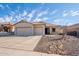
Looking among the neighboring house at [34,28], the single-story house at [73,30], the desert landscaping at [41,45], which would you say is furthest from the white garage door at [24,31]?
the single-story house at [73,30]

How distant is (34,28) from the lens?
21.6 feet

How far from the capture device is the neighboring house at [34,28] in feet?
21.2

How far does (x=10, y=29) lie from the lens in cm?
655

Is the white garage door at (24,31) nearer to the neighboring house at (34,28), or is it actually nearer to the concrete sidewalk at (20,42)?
the neighboring house at (34,28)

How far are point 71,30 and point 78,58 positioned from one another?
2.42 ft

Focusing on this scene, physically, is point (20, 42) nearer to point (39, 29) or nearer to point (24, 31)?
point (24, 31)

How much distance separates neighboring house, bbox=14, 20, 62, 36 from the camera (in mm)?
6473

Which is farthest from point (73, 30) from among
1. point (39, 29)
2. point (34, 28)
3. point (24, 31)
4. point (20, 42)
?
point (20, 42)

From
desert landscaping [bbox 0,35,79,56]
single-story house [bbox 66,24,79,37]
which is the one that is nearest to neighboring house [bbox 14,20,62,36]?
desert landscaping [bbox 0,35,79,56]

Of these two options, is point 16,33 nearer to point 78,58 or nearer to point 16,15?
point 16,15

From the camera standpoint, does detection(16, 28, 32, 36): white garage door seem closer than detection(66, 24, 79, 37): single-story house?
No

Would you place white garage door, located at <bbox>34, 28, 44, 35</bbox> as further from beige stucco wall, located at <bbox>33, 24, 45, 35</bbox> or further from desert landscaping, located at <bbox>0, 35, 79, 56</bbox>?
desert landscaping, located at <bbox>0, 35, 79, 56</bbox>

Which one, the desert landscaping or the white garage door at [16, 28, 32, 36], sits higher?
the white garage door at [16, 28, 32, 36]

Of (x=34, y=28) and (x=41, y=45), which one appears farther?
(x=34, y=28)
